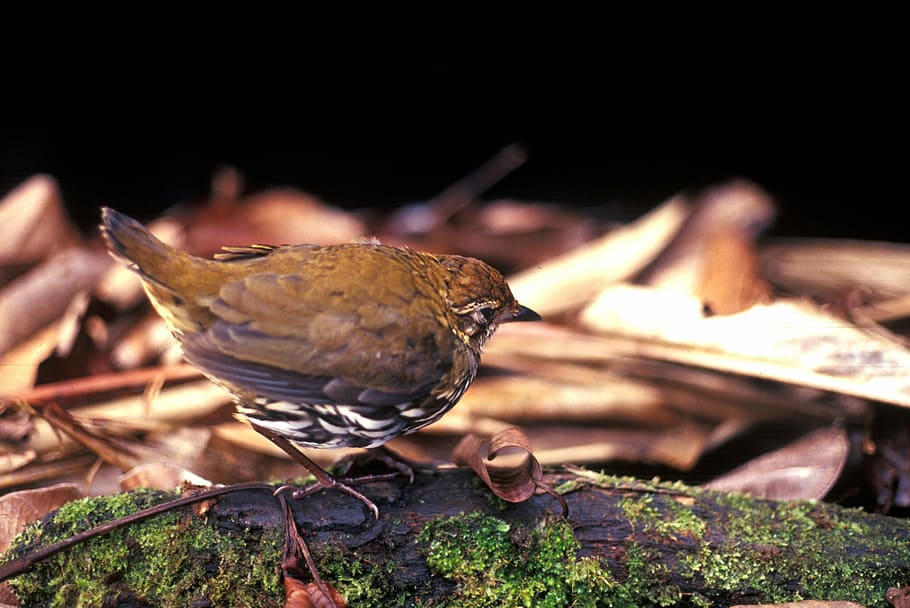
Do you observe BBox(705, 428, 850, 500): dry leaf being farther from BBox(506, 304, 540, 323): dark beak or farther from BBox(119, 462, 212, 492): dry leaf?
BBox(119, 462, 212, 492): dry leaf

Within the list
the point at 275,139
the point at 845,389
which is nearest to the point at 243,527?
the point at 275,139

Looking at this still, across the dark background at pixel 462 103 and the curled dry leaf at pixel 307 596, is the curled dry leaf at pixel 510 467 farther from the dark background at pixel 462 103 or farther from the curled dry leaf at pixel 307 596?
the dark background at pixel 462 103

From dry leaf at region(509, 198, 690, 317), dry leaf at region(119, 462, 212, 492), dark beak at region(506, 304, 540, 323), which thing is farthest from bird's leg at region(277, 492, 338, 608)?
dry leaf at region(509, 198, 690, 317)

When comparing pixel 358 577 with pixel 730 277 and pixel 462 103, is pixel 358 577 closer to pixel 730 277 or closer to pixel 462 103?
pixel 730 277

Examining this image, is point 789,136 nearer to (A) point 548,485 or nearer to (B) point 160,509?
(A) point 548,485

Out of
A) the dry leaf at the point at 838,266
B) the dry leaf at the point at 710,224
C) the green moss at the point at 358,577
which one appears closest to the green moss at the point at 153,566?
the green moss at the point at 358,577
